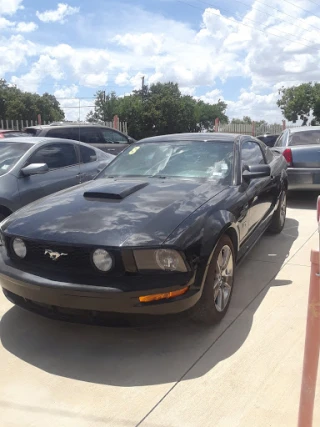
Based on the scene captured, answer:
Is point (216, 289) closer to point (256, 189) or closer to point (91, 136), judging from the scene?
point (256, 189)

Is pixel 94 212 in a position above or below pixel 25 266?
above

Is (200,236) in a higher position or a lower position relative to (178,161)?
lower

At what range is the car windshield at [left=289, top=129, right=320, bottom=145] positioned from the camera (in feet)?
26.9

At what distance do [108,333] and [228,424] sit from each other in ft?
4.07

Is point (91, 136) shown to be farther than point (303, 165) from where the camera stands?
Yes

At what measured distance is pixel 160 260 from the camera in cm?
287

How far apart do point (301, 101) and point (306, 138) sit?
42.6m

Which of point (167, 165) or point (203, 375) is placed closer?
point (203, 375)

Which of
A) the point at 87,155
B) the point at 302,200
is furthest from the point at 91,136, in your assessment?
the point at 302,200

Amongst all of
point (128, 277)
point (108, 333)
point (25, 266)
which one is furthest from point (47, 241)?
point (108, 333)

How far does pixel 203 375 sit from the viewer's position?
2.78m

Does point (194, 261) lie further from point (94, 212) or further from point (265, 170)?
point (265, 170)

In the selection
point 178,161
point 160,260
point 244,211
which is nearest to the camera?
point 160,260

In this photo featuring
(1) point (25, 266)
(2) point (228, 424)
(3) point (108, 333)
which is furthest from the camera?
(3) point (108, 333)
